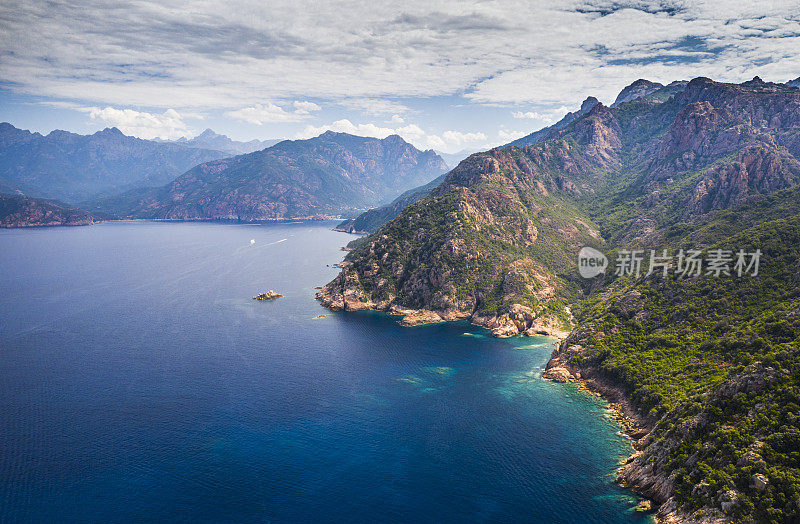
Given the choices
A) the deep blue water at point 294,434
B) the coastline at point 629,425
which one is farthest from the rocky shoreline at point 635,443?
the deep blue water at point 294,434

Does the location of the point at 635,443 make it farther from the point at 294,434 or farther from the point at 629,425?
the point at 294,434

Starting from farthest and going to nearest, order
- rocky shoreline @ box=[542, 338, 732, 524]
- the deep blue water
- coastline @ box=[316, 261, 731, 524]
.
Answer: the deep blue water, coastline @ box=[316, 261, 731, 524], rocky shoreline @ box=[542, 338, 732, 524]

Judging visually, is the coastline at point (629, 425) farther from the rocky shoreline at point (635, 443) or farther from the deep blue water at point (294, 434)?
the deep blue water at point (294, 434)

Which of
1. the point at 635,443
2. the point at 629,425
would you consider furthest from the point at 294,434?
the point at 629,425

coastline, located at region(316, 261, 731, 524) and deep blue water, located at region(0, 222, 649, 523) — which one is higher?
coastline, located at region(316, 261, 731, 524)

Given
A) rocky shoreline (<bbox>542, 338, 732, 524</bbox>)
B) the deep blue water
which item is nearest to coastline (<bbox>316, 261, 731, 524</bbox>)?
rocky shoreline (<bbox>542, 338, 732, 524</bbox>)

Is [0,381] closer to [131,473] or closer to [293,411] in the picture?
[131,473]

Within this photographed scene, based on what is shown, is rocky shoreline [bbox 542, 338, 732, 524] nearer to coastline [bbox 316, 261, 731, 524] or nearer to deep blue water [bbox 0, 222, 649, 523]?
coastline [bbox 316, 261, 731, 524]

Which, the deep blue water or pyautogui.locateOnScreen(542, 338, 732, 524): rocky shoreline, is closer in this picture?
pyautogui.locateOnScreen(542, 338, 732, 524): rocky shoreline
